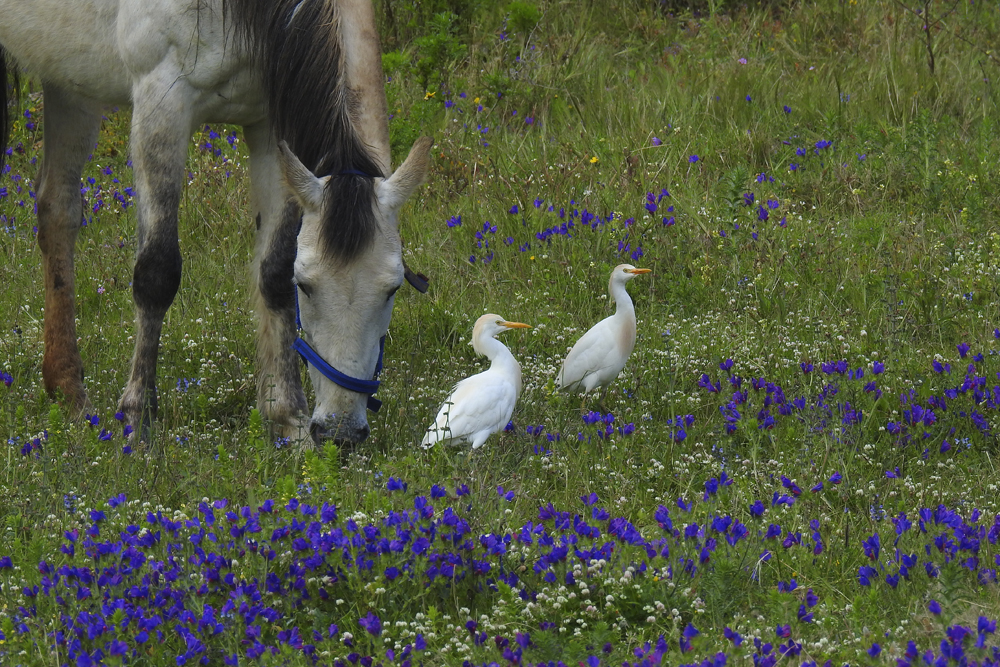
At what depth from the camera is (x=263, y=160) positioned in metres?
4.96

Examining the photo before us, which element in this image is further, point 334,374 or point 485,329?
point 485,329

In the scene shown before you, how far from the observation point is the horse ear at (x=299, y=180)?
12.9ft

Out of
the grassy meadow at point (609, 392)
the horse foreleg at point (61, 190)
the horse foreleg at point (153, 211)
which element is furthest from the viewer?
the horse foreleg at point (61, 190)

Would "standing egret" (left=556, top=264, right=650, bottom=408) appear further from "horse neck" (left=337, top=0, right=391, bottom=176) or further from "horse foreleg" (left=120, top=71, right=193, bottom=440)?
"horse foreleg" (left=120, top=71, right=193, bottom=440)

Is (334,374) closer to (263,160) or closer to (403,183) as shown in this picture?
(403,183)

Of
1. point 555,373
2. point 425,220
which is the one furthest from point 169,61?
point 425,220

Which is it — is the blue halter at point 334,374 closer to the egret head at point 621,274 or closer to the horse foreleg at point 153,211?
the horse foreleg at point 153,211

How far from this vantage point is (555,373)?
5.29 metres

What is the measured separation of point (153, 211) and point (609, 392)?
201cm

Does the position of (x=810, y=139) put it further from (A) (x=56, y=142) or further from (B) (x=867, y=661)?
(B) (x=867, y=661)

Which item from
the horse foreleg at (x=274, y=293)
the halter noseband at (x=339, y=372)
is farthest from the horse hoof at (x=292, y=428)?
the halter noseband at (x=339, y=372)

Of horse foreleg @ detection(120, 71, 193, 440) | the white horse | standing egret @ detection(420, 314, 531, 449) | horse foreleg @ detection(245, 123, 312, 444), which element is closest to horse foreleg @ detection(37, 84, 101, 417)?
the white horse

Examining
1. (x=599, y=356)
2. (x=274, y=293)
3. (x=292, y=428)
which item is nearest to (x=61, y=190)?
(x=274, y=293)

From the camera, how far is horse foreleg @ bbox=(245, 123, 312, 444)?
483cm
